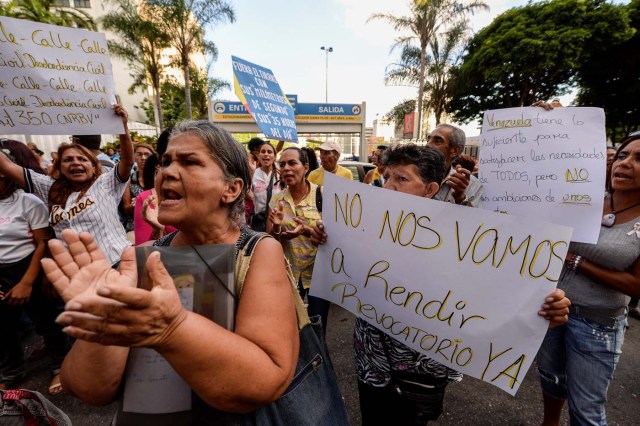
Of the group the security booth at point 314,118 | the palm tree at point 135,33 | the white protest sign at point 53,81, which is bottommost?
the white protest sign at point 53,81

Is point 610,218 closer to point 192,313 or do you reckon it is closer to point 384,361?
point 384,361

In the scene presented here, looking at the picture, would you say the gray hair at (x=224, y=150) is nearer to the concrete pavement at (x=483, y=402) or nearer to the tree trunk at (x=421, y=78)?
the concrete pavement at (x=483, y=402)

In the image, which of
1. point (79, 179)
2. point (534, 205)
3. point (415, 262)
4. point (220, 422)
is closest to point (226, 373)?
point (220, 422)

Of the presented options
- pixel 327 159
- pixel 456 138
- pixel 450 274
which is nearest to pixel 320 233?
pixel 450 274

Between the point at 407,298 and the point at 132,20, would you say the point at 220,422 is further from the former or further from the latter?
the point at 132,20

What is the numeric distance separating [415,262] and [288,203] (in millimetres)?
1761

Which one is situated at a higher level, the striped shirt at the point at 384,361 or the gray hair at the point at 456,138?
the gray hair at the point at 456,138

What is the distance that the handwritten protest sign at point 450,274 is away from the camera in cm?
A: 119

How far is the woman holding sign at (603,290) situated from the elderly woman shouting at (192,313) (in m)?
1.71

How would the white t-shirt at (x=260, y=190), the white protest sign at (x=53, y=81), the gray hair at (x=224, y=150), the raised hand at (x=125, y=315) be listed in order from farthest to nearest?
the white t-shirt at (x=260, y=190), the white protest sign at (x=53, y=81), the gray hair at (x=224, y=150), the raised hand at (x=125, y=315)

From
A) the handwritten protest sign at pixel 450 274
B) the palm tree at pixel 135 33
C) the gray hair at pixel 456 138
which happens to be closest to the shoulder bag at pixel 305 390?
the handwritten protest sign at pixel 450 274

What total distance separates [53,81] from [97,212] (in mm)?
966

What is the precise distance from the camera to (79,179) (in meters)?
2.35

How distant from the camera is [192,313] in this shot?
2.30 ft
